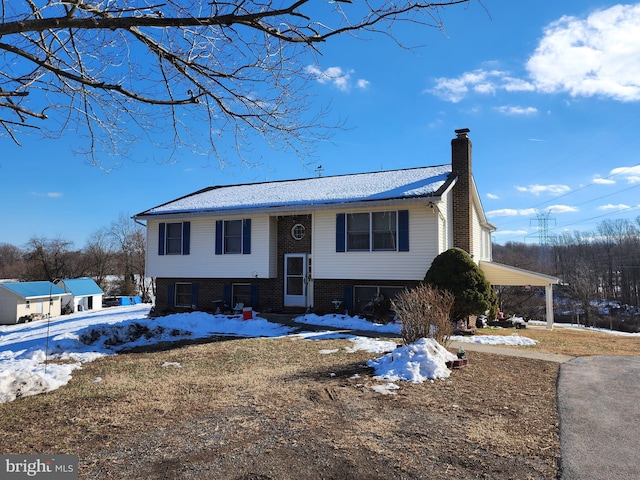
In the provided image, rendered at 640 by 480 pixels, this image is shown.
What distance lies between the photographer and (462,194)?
51.4 feet

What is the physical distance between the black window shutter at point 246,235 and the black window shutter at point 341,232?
3.77m

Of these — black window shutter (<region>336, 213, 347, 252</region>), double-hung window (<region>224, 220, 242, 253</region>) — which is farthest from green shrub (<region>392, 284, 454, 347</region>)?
double-hung window (<region>224, 220, 242, 253</region>)

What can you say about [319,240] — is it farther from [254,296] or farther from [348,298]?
[254,296]

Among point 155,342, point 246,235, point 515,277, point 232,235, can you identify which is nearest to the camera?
point 155,342

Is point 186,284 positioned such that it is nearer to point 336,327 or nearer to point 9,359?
point 336,327

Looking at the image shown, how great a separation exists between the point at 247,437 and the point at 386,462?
146 centimetres

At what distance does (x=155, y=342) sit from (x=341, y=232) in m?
7.12

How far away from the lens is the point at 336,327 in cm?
1340

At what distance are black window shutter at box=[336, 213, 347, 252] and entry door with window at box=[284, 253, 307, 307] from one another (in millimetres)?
1741

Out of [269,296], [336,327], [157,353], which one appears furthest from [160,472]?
[269,296]

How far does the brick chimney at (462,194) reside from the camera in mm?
15516

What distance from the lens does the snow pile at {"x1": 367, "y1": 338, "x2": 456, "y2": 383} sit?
22.4ft

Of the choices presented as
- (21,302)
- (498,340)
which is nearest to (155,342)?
(498,340)

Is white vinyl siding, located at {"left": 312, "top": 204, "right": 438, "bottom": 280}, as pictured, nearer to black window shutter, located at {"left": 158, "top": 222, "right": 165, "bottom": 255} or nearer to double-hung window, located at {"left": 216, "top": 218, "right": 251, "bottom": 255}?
double-hung window, located at {"left": 216, "top": 218, "right": 251, "bottom": 255}
